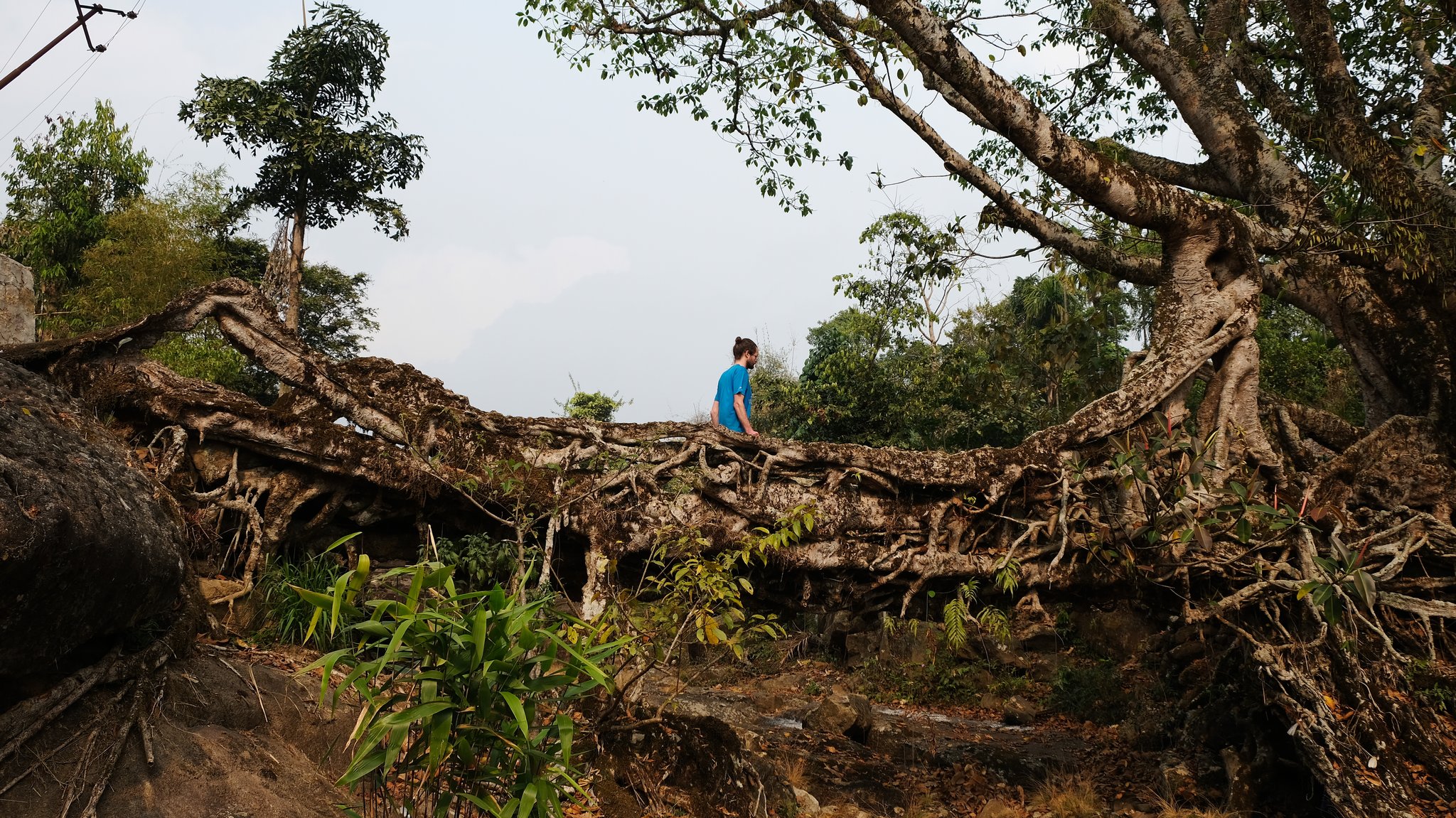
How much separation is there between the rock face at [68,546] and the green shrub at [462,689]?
125 cm

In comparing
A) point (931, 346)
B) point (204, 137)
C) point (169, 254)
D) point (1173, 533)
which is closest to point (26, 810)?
point (1173, 533)

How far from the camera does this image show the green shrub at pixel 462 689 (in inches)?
108

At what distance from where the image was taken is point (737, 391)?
739 cm

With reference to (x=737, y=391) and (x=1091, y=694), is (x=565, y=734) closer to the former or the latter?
(x=737, y=391)

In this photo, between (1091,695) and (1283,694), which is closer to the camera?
(1283,694)

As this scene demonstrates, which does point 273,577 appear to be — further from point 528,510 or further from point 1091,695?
point 1091,695

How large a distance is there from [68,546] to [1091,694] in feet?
41.4

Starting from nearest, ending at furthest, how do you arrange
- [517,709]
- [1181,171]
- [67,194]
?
[517,709], [1181,171], [67,194]

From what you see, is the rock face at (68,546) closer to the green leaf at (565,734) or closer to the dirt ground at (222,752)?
the dirt ground at (222,752)

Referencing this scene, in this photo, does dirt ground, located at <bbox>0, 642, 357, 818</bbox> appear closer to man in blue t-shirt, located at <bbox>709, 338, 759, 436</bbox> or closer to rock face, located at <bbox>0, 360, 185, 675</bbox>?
rock face, located at <bbox>0, 360, 185, 675</bbox>

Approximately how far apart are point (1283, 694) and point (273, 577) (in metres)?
6.62

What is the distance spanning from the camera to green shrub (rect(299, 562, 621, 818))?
2.74 meters

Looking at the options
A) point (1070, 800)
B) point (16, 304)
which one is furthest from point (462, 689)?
point (1070, 800)

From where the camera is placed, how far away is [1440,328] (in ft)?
25.6
